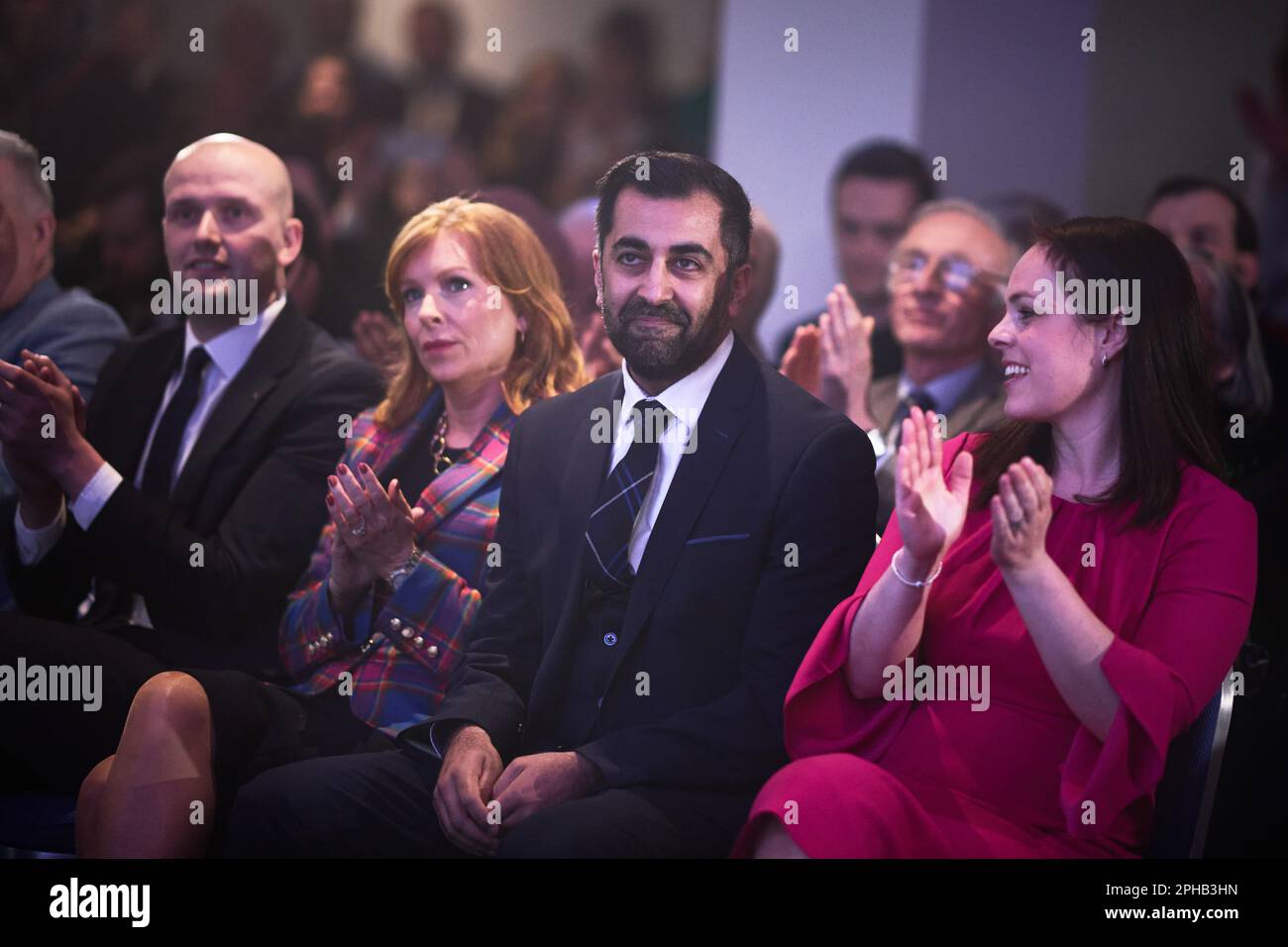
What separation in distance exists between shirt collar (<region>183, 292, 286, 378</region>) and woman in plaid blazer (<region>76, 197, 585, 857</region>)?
292 millimetres

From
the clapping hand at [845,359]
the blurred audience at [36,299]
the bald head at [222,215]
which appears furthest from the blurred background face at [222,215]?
the clapping hand at [845,359]

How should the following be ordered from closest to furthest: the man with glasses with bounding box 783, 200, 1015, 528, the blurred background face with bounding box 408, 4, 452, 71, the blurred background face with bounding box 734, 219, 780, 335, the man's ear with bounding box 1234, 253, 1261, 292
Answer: the man with glasses with bounding box 783, 200, 1015, 528
the blurred background face with bounding box 734, 219, 780, 335
the man's ear with bounding box 1234, 253, 1261, 292
the blurred background face with bounding box 408, 4, 452, 71

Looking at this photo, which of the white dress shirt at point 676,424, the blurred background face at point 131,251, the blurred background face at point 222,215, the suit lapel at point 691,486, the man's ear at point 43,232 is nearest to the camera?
the suit lapel at point 691,486

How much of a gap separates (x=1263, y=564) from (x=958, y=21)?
101 inches

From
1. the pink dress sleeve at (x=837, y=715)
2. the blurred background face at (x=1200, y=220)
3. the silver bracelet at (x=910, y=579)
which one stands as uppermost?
the blurred background face at (x=1200, y=220)

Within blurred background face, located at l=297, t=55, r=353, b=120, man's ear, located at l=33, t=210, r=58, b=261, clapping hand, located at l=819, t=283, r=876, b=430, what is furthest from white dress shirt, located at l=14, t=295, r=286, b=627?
blurred background face, located at l=297, t=55, r=353, b=120

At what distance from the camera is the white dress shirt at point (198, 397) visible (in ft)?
9.55

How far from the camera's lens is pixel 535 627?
2.60m

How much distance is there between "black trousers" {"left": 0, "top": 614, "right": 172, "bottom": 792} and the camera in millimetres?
2629

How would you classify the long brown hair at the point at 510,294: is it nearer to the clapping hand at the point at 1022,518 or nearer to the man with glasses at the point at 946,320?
the man with glasses at the point at 946,320

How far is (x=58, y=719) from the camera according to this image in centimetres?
263

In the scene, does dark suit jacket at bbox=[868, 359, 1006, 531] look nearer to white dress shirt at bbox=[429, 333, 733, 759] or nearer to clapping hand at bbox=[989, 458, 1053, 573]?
white dress shirt at bbox=[429, 333, 733, 759]

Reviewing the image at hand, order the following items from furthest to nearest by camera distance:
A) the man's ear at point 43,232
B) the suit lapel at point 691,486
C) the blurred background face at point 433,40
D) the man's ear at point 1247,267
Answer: the blurred background face at point 433,40 < the man's ear at point 1247,267 < the man's ear at point 43,232 < the suit lapel at point 691,486

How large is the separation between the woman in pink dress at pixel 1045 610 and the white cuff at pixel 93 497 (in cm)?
146
